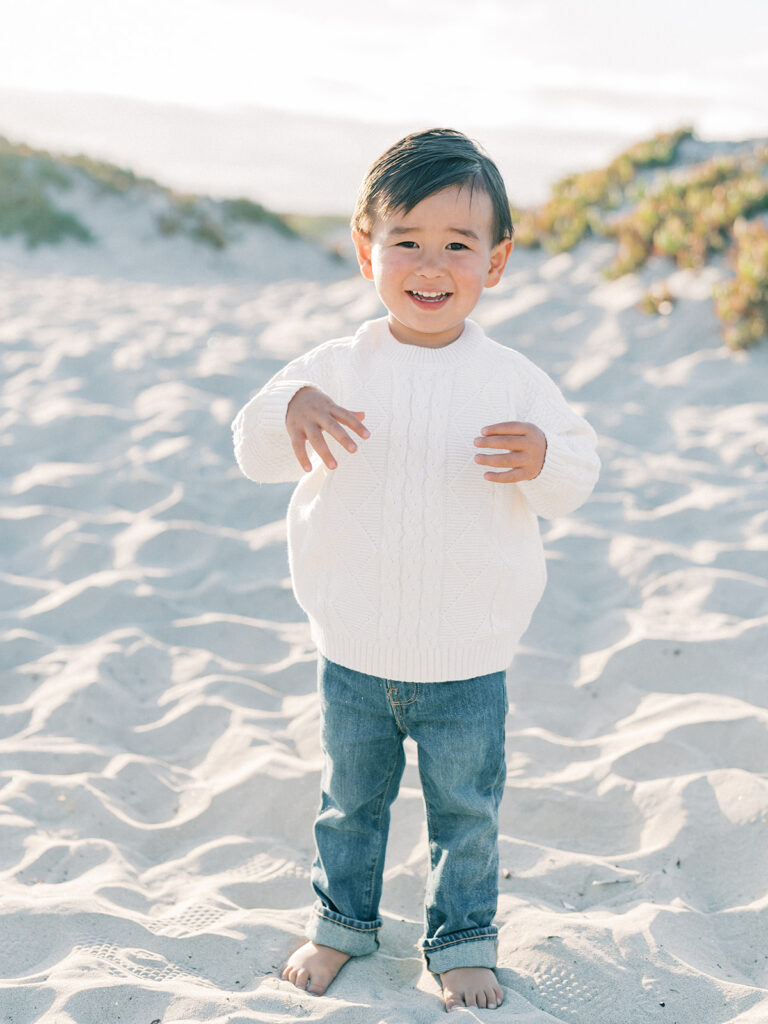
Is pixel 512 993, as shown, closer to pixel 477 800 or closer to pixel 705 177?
pixel 477 800

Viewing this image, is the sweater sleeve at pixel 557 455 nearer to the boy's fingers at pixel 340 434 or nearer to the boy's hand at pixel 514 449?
the boy's hand at pixel 514 449

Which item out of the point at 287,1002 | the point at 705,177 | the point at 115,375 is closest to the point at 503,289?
the point at 705,177

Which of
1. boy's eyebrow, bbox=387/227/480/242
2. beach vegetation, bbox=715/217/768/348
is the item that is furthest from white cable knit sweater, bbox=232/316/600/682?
beach vegetation, bbox=715/217/768/348

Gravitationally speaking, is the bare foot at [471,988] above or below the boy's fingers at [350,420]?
below

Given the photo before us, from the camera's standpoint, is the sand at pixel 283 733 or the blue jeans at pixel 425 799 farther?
the sand at pixel 283 733

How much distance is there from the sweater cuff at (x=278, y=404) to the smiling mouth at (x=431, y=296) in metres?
0.25

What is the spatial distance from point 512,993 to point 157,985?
73 cm

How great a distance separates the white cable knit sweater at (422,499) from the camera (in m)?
1.83

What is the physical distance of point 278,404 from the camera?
5.97 feet

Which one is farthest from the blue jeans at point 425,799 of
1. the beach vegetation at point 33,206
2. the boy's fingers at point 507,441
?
the beach vegetation at point 33,206

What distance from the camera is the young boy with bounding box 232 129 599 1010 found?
1779mm

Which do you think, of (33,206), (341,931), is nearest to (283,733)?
(341,931)

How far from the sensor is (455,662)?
187 cm

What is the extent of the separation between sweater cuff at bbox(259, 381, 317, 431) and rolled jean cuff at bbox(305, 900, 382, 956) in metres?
1.08
